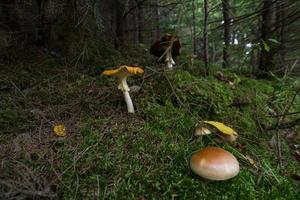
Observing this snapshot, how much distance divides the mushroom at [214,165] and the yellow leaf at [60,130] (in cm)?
135

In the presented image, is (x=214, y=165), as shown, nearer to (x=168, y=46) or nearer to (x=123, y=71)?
(x=123, y=71)

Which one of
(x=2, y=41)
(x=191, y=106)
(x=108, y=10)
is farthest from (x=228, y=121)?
(x=2, y=41)

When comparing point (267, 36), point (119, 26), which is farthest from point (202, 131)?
point (267, 36)

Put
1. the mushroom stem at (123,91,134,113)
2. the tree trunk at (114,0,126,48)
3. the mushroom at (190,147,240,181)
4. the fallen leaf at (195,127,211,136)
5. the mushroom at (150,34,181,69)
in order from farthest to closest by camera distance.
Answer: the tree trunk at (114,0,126,48), the mushroom at (150,34,181,69), the mushroom stem at (123,91,134,113), the fallen leaf at (195,127,211,136), the mushroom at (190,147,240,181)

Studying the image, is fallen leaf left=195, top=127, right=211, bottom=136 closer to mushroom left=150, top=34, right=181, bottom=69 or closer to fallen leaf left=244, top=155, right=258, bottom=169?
fallen leaf left=244, top=155, right=258, bottom=169

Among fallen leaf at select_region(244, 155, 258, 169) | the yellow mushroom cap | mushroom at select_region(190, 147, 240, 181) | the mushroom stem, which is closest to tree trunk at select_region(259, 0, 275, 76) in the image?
fallen leaf at select_region(244, 155, 258, 169)

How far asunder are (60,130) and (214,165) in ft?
5.20

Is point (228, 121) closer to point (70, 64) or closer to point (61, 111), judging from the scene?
point (61, 111)

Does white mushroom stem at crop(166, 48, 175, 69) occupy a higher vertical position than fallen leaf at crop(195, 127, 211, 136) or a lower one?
higher

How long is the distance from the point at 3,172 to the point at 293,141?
3357 mm

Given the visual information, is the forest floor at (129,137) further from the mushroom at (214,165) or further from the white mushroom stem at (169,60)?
the white mushroom stem at (169,60)

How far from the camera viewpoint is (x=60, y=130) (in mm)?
2629

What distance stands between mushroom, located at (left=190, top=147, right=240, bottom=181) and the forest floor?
0.12 meters

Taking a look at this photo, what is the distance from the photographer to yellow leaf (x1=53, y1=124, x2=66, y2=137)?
8.51 ft
